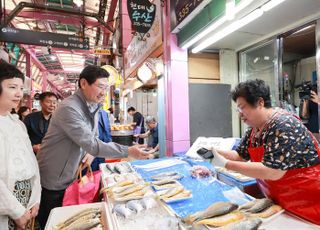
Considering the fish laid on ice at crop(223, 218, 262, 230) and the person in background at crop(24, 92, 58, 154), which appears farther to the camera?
the person in background at crop(24, 92, 58, 154)

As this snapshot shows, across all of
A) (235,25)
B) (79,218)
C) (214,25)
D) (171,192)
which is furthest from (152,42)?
(79,218)

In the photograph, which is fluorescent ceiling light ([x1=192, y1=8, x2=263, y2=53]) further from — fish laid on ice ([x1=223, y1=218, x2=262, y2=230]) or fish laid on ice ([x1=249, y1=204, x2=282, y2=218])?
fish laid on ice ([x1=223, y1=218, x2=262, y2=230])

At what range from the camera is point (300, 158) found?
1632mm

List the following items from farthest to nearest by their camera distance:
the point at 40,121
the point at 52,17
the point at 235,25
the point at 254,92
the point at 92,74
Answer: the point at 52,17, the point at 40,121, the point at 235,25, the point at 92,74, the point at 254,92

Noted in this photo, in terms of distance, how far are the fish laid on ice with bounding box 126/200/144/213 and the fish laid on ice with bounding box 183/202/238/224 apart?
0.37 metres

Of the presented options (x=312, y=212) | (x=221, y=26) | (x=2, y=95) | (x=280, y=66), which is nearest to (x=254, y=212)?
(x=312, y=212)

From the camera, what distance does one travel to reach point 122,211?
1.74 meters

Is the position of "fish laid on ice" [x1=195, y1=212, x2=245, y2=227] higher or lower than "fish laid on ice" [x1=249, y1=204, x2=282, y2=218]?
higher

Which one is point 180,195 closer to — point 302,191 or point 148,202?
point 148,202

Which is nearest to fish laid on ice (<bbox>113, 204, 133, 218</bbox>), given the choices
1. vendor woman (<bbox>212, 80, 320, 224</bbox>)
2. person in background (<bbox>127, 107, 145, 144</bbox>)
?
vendor woman (<bbox>212, 80, 320, 224</bbox>)

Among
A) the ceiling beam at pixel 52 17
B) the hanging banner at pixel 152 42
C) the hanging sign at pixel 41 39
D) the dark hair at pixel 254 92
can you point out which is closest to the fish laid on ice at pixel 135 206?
the dark hair at pixel 254 92

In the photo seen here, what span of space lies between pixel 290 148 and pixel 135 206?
1207 millimetres

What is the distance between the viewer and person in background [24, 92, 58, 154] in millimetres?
4090

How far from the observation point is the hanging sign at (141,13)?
193 inches
